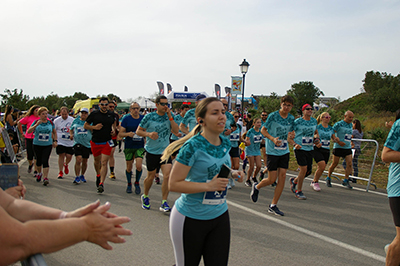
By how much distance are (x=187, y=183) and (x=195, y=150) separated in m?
0.28

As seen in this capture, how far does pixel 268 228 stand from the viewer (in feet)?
17.1

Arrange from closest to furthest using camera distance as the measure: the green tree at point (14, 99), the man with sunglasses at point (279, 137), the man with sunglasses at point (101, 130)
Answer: the man with sunglasses at point (279, 137), the man with sunglasses at point (101, 130), the green tree at point (14, 99)

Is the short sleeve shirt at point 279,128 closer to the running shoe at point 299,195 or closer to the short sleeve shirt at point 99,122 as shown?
the running shoe at point 299,195

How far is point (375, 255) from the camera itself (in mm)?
4242

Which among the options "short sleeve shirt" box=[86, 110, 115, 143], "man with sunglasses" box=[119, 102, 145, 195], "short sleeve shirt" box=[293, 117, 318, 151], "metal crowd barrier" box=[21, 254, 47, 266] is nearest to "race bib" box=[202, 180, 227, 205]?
"metal crowd barrier" box=[21, 254, 47, 266]

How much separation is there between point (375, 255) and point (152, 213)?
143 inches

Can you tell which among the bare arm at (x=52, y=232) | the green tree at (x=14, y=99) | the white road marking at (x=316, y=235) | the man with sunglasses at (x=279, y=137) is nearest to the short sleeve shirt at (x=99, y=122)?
the white road marking at (x=316, y=235)

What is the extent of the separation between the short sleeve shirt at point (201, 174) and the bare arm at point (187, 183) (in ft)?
0.21

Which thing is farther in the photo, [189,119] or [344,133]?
[344,133]

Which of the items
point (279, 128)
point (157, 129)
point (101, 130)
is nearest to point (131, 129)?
point (101, 130)

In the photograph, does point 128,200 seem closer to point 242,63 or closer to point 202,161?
point 202,161

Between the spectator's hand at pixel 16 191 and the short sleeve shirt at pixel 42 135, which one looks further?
the short sleeve shirt at pixel 42 135

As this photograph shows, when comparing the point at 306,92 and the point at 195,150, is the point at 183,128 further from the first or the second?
the point at 306,92

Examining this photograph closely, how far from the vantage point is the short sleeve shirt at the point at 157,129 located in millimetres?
6285
